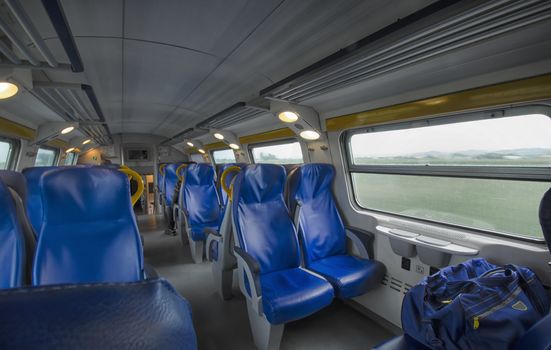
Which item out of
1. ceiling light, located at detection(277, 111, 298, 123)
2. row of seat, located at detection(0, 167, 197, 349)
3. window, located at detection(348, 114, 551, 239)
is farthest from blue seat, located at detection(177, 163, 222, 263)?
window, located at detection(348, 114, 551, 239)

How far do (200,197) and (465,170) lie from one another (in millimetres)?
3986

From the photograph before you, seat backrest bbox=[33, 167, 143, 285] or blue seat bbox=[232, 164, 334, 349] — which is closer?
seat backrest bbox=[33, 167, 143, 285]

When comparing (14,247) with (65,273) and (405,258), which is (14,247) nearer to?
(65,273)

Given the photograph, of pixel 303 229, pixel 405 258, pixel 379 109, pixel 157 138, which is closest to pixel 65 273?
pixel 303 229

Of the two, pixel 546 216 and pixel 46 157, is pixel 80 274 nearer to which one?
pixel 546 216

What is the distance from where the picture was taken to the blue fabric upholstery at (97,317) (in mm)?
274

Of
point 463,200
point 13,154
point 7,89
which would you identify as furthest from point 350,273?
point 13,154

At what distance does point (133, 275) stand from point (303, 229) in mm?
1703

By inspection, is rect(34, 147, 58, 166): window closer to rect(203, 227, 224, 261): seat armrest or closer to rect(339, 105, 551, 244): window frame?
rect(203, 227, 224, 261): seat armrest

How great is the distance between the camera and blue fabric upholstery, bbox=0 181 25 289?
4.47ft

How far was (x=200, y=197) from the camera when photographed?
4605mm

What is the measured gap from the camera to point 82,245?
168 centimetres

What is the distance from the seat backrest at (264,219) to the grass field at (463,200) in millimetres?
1290

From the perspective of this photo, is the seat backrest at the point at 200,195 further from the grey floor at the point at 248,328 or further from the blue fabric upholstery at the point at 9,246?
the blue fabric upholstery at the point at 9,246
